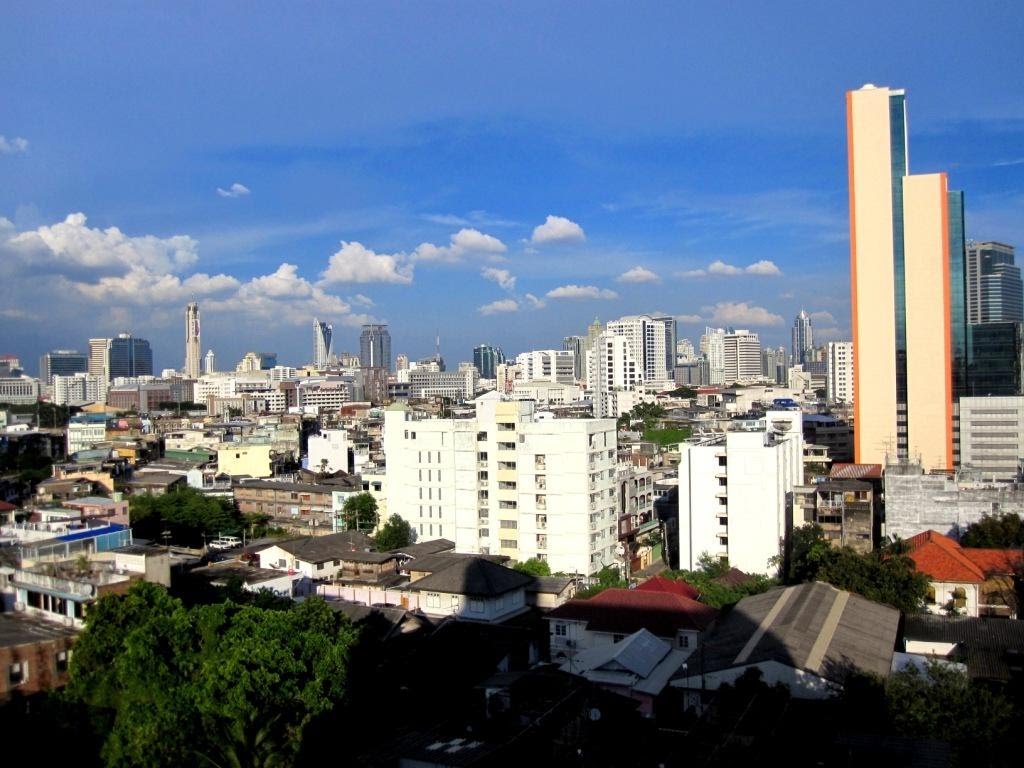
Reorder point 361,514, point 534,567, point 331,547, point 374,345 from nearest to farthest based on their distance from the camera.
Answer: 1. point 534,567
2. point 331,547
3. point 361,514
4. point 374,345

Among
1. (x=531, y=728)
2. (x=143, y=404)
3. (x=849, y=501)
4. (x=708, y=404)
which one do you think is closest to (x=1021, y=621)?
(x=849, y=501)

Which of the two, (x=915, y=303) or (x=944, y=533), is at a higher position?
(x=915, y=303)

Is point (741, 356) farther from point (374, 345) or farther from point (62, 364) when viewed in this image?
point (62, 364)

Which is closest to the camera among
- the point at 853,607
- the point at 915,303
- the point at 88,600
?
the point at 88,600

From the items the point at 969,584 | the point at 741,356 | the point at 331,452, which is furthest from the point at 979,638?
the point at 741,356

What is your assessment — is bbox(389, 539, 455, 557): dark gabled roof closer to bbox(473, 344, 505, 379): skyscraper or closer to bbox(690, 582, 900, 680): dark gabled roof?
bbox(690, 582, 900, 680): dark gabled roof

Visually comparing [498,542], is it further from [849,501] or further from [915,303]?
[915,303]
